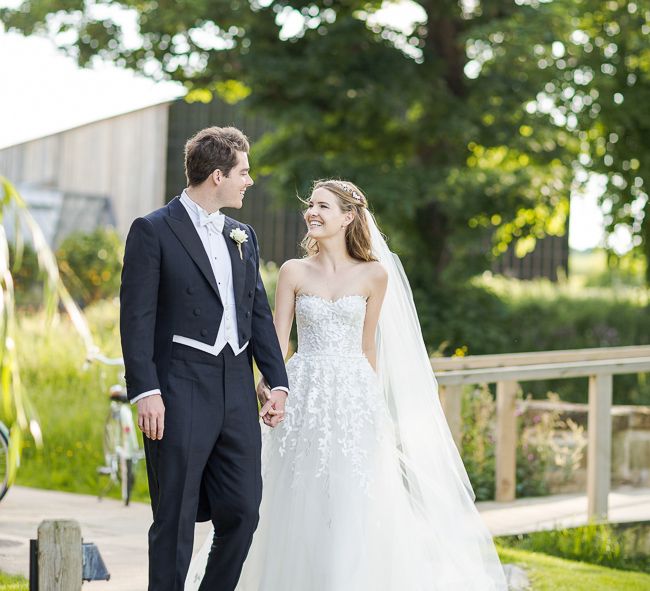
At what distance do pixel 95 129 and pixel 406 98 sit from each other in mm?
16941

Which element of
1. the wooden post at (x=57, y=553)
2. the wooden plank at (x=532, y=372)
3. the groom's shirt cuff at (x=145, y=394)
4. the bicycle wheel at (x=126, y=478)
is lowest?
the bicycle wheel at (x=126, y=478)

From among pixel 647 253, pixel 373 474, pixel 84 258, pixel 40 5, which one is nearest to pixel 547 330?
pixel 647 253

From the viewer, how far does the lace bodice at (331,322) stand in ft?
16.4

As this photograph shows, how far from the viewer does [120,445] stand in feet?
27.6

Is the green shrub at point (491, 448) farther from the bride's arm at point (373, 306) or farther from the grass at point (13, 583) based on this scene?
the grass at point (13, 583)

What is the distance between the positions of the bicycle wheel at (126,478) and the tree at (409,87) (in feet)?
22.1

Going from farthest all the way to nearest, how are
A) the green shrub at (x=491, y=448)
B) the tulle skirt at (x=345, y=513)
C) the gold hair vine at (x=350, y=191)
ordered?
the green shrub at (x=491, y=448)
the gold hair vine at (x=350, y=191)
the tulle skirt at (x=345, y=513)

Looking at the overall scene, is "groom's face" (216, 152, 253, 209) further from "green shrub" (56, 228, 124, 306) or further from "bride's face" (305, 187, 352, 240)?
"green shrub" (56, 228, 124, 306)

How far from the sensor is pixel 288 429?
16.1ft

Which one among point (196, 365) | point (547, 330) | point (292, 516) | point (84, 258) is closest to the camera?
point (196, 365)

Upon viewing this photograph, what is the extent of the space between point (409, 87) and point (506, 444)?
735cm

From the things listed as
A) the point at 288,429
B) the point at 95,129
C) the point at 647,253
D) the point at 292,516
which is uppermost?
the point at 95,129

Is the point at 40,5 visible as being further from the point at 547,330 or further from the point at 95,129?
the point at 95,129

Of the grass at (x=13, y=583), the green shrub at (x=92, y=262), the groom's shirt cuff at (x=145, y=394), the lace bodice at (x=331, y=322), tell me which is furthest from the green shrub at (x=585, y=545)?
the green shrub at (x=92, y=262)
